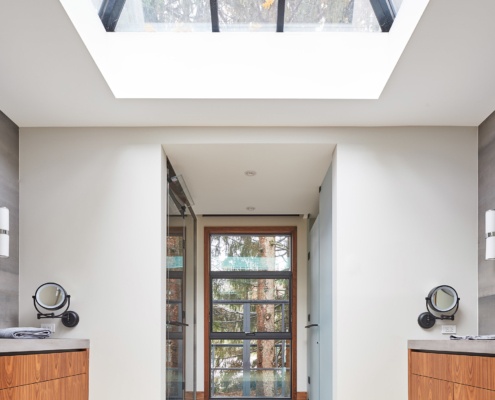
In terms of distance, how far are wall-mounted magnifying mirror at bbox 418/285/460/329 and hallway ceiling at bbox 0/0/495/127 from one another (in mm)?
1098

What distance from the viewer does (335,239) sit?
4.22 m

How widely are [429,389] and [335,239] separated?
3.80 ft

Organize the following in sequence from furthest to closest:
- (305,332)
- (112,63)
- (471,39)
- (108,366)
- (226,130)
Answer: (305,332)
(226,130)
(108,366)
(112,63)
(471,39)

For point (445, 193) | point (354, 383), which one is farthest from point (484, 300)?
point (354, 383)

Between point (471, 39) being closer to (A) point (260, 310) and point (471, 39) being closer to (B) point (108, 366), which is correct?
(B) point (108, 366)

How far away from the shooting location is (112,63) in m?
3.68

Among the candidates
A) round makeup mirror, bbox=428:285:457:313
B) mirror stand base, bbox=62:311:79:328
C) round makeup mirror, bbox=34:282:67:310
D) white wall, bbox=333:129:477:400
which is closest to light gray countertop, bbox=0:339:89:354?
mirror stand base, bbox=62:311:79:328

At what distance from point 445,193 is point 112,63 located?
2.30 metres

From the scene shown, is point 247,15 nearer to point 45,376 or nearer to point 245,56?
point 245,56

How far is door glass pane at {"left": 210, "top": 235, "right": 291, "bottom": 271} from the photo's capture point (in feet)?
25.1

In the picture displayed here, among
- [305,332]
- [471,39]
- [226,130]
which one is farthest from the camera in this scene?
[305,332]

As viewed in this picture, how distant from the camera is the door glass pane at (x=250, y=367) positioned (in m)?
7.45

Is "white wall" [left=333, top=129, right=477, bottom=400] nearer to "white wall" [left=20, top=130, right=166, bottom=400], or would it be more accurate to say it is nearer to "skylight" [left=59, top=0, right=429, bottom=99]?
"skylight" [left=59, top=0, right=429, bottom=99]

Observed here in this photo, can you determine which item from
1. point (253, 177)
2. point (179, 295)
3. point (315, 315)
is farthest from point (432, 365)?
point (315, 315)
